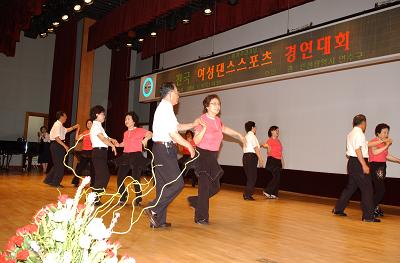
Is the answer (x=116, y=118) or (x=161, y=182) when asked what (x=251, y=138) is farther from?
(x=116, y=118)

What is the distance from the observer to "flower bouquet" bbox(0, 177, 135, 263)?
93 cm

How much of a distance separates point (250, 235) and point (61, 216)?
2.83 m

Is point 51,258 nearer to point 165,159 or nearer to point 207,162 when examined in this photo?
point 165,159

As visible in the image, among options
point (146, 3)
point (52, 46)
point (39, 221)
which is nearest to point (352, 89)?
point (146, 3)

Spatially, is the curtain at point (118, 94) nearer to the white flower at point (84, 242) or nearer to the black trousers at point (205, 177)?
the black trousers at point (205, 177)

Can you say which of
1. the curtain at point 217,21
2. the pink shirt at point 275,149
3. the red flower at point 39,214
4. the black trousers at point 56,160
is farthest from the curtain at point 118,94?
the red flower at point 39,214

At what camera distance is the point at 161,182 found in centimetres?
358

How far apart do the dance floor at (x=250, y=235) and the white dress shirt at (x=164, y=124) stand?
847mm

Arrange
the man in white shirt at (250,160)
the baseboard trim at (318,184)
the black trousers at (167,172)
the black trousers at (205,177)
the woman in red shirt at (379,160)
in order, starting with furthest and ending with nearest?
the man in white shirt at (250,160) → the baseboard trim at (318,184) → the woman in red shirt at (379,160) → the black trousers at (205,177) → the black trousers at (167,172)

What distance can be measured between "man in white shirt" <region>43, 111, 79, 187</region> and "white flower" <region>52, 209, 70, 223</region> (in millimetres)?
5940

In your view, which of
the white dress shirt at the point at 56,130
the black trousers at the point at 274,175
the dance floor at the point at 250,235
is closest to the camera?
the dance floor at the point at 250,235

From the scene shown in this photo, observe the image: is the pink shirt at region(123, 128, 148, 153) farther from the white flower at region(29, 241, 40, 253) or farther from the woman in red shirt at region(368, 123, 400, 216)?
the white flower at region(29, 241, 40, 253)

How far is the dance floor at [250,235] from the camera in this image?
2.77m

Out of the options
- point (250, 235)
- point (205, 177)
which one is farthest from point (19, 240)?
point (205, 177)
